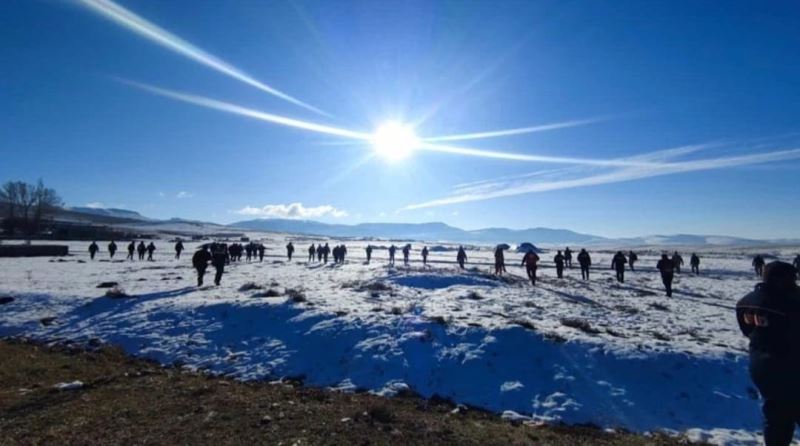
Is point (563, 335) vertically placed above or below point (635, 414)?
above

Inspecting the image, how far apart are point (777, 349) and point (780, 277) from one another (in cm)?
74

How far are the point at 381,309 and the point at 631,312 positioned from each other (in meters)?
9.66

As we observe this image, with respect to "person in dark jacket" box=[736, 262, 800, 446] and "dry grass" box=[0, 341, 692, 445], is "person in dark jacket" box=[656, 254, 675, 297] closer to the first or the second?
"dry grass" box=[0, 341, 692, 445]

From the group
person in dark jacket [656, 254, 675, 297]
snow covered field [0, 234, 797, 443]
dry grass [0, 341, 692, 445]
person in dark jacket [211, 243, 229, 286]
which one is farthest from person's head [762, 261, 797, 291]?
person in dark jacket [211, 243, 229, 286]

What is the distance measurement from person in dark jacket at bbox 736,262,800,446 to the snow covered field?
3.94m

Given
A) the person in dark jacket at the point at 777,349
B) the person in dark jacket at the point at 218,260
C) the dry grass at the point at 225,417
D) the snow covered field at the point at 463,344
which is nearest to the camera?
the person in dark jacket at the point at 777,349

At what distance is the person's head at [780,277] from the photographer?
16.0ft

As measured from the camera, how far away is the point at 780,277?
4.91m

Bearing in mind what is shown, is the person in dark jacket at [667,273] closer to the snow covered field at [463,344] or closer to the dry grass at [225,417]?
the snow covered field at [463,344]

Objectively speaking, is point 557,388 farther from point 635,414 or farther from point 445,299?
point 445,299

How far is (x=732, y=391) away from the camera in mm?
9867

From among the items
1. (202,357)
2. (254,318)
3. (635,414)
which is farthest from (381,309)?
(635,414)

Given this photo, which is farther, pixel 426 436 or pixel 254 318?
pixel 254 318

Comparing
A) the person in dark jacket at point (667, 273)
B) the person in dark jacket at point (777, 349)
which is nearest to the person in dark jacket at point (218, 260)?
the person in dark jacket at point (777, 349)
